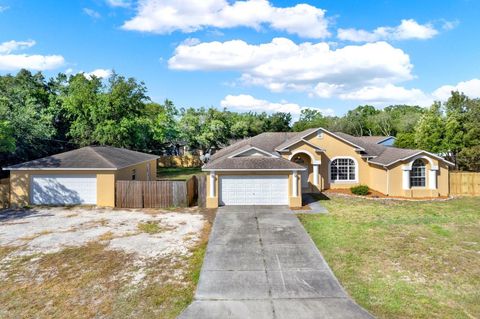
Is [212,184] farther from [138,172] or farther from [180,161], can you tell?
[180,161]

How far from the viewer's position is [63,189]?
18.6m

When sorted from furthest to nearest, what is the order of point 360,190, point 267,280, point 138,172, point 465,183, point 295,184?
point 138,172
point 360,190
point 465,183
point 295,184
point 267,280

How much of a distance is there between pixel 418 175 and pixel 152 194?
18053mm

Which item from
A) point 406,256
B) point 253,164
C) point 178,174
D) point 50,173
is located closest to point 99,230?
point 50,173

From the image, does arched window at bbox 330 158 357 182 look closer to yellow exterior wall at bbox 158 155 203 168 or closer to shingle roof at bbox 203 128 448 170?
shingle roof at bbox 203 128 448 170

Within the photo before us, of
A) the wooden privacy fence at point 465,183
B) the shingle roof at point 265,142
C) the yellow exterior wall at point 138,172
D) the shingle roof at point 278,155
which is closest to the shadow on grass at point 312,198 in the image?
the shingle roof at point 278,155

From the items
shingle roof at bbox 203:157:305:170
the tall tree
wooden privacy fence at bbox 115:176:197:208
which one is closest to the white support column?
shingle roof at bbox 203:157:305:170

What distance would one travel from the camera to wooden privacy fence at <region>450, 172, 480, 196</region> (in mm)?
21531

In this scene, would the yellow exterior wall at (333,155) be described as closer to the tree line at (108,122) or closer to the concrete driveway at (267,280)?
the tree line at (108,122)

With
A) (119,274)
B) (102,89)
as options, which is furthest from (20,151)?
(119,274)

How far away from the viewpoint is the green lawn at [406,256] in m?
7.40

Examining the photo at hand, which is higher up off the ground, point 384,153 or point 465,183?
point 384,153

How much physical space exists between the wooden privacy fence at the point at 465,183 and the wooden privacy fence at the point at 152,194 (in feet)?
60.8

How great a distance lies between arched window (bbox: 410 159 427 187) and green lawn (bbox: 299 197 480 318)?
12.3ft
